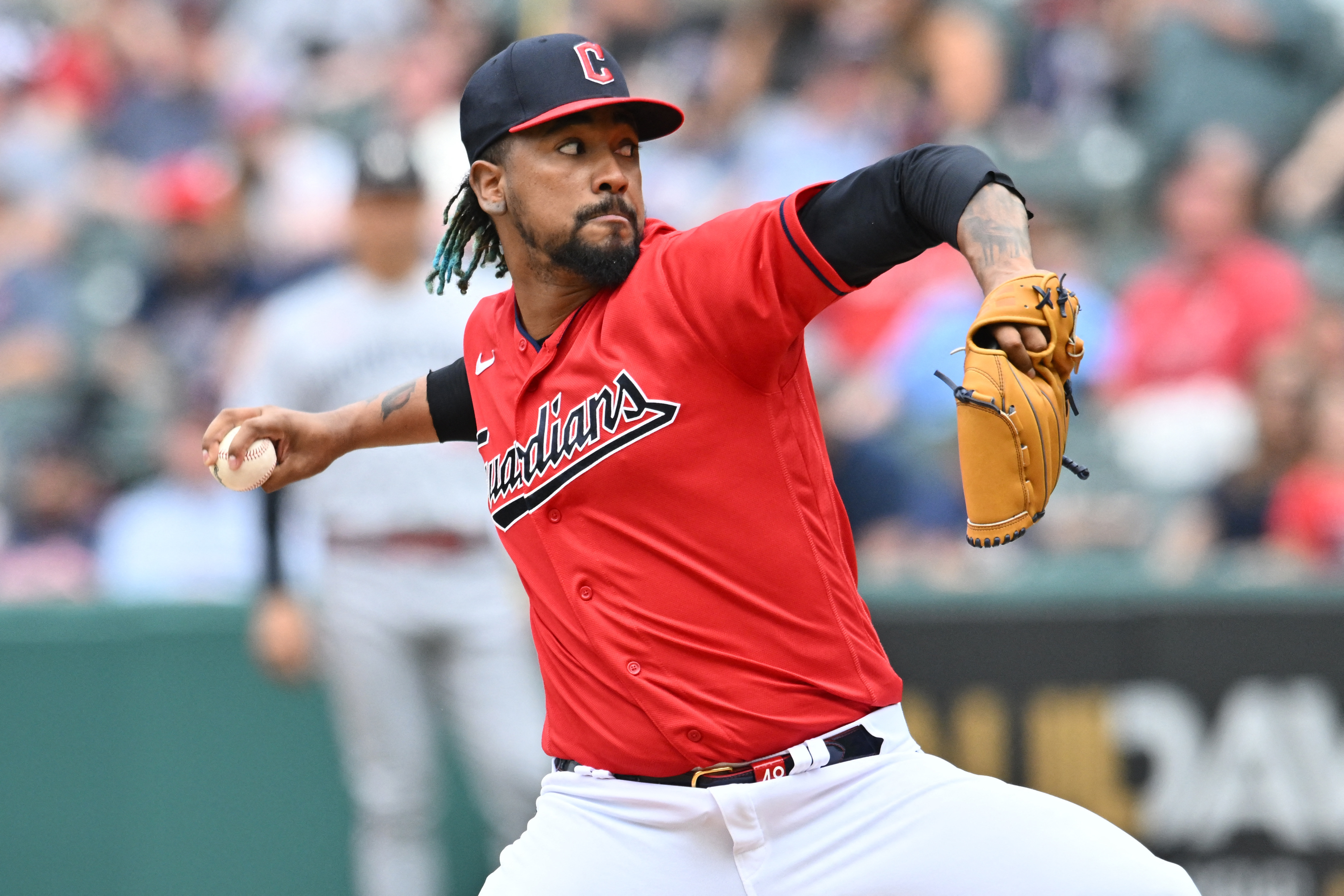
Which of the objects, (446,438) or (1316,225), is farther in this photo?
(1316,225)

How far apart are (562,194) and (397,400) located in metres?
0.70

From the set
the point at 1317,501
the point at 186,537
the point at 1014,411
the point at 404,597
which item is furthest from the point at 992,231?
the point at 186,537

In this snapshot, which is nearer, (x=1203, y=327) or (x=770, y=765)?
(x=770, y=765)

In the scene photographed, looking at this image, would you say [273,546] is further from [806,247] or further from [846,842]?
[806,247]

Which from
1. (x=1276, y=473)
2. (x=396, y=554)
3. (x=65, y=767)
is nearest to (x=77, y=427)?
(x=65, y=767)

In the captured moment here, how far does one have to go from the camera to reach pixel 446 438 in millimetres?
3465

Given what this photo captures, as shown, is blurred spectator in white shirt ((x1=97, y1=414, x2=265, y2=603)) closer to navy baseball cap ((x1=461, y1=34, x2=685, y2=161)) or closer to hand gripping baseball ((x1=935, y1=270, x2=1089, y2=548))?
navy baseball cap ((x1=461, y1=34, x2=685, y2=161))

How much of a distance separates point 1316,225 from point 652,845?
18.8 feet

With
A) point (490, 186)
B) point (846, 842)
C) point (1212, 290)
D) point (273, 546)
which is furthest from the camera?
point (1212, 290)

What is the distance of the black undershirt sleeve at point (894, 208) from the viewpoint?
2.44 meters

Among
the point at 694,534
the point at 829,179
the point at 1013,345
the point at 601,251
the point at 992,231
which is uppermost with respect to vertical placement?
the point at 829,179

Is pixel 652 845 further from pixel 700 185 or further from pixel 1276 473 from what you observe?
pixel 700 185

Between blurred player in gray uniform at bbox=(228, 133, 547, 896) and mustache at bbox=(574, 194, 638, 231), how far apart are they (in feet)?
8.05

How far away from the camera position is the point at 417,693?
5.40 meters
